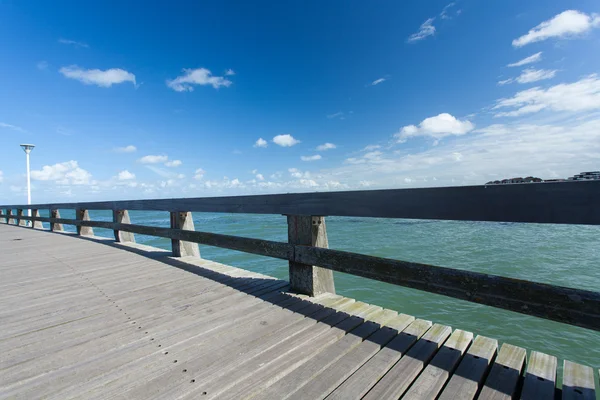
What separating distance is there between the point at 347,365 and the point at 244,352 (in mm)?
674

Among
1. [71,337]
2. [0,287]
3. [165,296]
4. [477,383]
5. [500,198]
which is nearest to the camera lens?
[477,383]

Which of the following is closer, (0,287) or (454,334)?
(454,334)

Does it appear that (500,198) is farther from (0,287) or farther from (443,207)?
(0,287)

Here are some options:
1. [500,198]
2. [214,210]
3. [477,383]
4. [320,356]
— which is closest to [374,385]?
[320,356]

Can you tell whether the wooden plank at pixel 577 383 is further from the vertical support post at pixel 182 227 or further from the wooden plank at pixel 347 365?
the vertical support post at pixel 182 227

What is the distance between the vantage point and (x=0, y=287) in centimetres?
357

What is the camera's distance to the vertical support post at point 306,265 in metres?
2.72

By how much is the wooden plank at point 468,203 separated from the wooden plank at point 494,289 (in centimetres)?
35

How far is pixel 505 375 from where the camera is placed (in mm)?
1591

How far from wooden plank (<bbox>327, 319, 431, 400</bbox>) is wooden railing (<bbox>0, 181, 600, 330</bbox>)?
0.38 metres

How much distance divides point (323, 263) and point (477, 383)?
1.32 meters

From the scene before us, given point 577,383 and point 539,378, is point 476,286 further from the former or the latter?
point 577,383

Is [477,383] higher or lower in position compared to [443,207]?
lower

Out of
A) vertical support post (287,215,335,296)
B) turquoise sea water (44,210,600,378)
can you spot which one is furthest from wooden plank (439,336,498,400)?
turquoise sea water (44,210,600,378)
